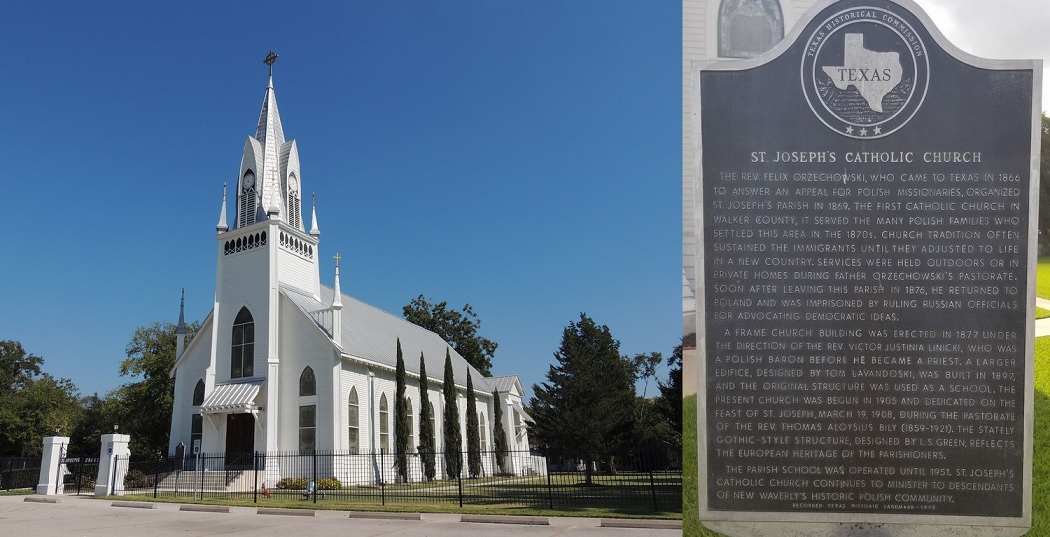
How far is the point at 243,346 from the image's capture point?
106ft

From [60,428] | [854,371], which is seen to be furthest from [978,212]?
[60,428]

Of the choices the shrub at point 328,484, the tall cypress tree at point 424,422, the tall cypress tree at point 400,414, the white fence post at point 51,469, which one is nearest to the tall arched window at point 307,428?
the shrub at point 328,484

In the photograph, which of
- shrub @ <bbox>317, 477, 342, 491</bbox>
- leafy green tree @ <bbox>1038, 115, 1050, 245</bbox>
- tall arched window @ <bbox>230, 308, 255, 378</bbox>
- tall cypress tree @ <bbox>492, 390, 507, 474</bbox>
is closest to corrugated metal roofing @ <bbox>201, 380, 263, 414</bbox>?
tall arched window @ <bbox>230, 308, 255, 378</bbox>

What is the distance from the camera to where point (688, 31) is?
6.73 metres

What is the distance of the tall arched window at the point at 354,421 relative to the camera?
3102 cm

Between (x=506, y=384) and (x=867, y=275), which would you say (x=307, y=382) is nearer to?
(x=506, y=384)

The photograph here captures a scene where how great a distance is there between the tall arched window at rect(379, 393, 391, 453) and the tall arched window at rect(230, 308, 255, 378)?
577 cm

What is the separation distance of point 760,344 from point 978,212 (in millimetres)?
2118

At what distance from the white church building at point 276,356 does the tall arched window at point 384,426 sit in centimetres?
7

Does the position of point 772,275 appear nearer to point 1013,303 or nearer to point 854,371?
point 854,371

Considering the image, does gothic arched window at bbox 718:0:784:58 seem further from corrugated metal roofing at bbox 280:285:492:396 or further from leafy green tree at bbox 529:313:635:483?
corrugated metal roofing at bbox 280:285:492:396

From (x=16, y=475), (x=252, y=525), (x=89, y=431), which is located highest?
(x=252, y=525)

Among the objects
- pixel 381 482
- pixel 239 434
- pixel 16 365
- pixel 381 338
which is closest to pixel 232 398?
pixel 239 434

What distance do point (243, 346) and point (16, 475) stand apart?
9.21m
